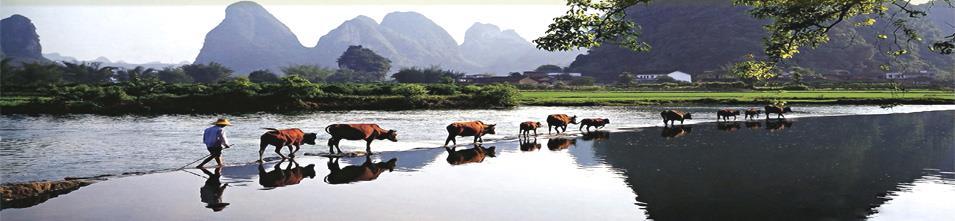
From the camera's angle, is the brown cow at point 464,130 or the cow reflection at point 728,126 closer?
the brown cow at point 464,130

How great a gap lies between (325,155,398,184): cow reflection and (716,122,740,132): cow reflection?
18524 millimetres

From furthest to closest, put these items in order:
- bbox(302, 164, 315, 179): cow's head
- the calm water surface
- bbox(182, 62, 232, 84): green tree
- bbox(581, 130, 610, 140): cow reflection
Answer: bbox(182, 62, 232, 84): green tree
bbox(581, 130, 610, 140): cow reflection
the calm water surface
bbox(302, 164, 315, 179): cow's head

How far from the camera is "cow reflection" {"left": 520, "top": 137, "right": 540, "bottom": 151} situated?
2392 cm

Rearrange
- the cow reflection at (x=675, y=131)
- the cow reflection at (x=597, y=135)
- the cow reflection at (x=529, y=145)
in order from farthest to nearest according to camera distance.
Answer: the cow reflection at (x=675, y=131), the cow reflection at (x=597, y=135), the cow reflection at (x=529, y=145)

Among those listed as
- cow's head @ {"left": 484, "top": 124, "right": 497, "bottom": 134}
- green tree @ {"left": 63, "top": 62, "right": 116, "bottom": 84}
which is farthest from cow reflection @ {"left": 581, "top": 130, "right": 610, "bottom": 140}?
green tree @ {"left": 63, "top": 62, "right": 116, "bottom": 84}

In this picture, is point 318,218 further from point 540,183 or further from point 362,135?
point 362,135

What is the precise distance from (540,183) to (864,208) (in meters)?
6.34

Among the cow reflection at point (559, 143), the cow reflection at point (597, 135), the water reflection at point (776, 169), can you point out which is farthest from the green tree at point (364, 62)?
the water reflection at point (776, 169)

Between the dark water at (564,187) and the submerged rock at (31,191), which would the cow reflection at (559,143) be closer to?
the dark water at (564,187)

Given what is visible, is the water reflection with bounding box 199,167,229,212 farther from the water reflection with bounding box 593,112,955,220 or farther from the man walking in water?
the water reflection with bounding box 593,112,955,220

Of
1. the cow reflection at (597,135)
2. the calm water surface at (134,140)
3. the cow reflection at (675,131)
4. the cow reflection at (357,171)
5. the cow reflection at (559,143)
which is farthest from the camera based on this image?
the cow reflection at (675,131)

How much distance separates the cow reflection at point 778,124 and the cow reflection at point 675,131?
379cm

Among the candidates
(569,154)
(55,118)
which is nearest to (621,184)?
(569,154)

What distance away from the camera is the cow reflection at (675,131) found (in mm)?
29417
